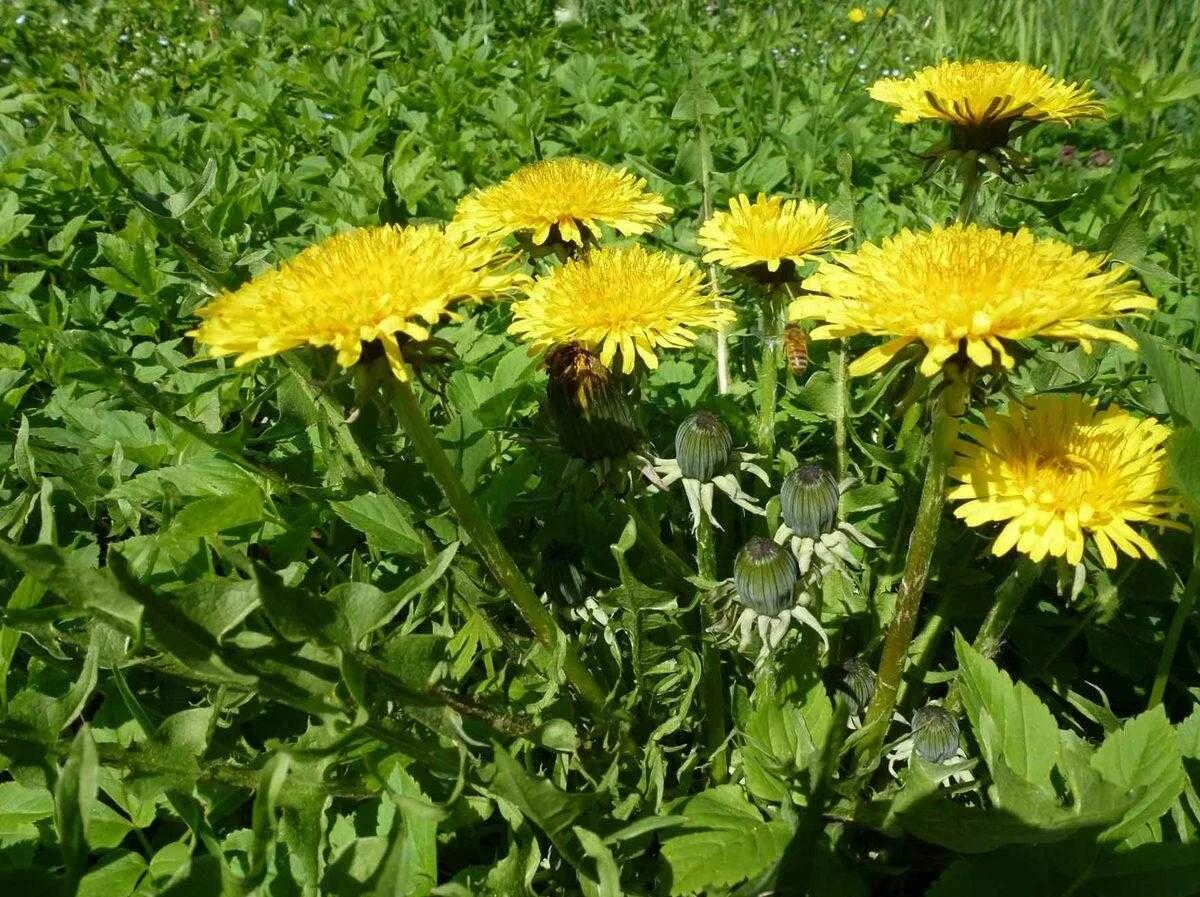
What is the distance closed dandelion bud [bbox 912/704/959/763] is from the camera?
129cm

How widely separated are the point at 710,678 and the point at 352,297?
807 millimetres

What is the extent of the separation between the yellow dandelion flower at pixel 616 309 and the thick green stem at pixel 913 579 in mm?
351

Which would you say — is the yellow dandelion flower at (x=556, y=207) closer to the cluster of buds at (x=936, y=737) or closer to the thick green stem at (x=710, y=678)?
the thick green stem at (x=710, y=678)

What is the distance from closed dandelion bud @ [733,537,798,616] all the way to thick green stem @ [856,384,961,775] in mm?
149

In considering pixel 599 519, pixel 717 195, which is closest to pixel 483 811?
pixel 599 519

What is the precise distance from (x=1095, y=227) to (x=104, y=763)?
103 inches

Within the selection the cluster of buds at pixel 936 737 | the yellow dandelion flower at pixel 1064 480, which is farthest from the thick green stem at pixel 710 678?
the yellow dandelion flower at pixel 1064 480

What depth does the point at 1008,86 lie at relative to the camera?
156 centimetres

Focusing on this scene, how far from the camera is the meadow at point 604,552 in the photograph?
99 cm

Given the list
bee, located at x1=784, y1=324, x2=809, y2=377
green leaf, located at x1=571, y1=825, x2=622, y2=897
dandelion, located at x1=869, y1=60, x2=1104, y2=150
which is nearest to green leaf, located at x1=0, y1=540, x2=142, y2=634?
green leaf, located at x1=571, y1=825, x2=622, y2=897

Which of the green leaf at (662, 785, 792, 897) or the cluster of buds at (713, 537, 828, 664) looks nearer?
the green leaf at (662, 785, 792, 897)

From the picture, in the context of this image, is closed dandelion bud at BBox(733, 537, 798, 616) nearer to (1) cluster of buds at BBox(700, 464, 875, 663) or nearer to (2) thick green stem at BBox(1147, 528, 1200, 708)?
(1) cluster of buds at BBox(700, 464, 875, 663)

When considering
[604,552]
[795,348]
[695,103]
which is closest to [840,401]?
[795,348]

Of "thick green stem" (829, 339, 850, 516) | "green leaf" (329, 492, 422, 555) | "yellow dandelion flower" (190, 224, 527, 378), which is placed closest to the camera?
"yellow dandelion flower" (190, 224, 527, 378)
